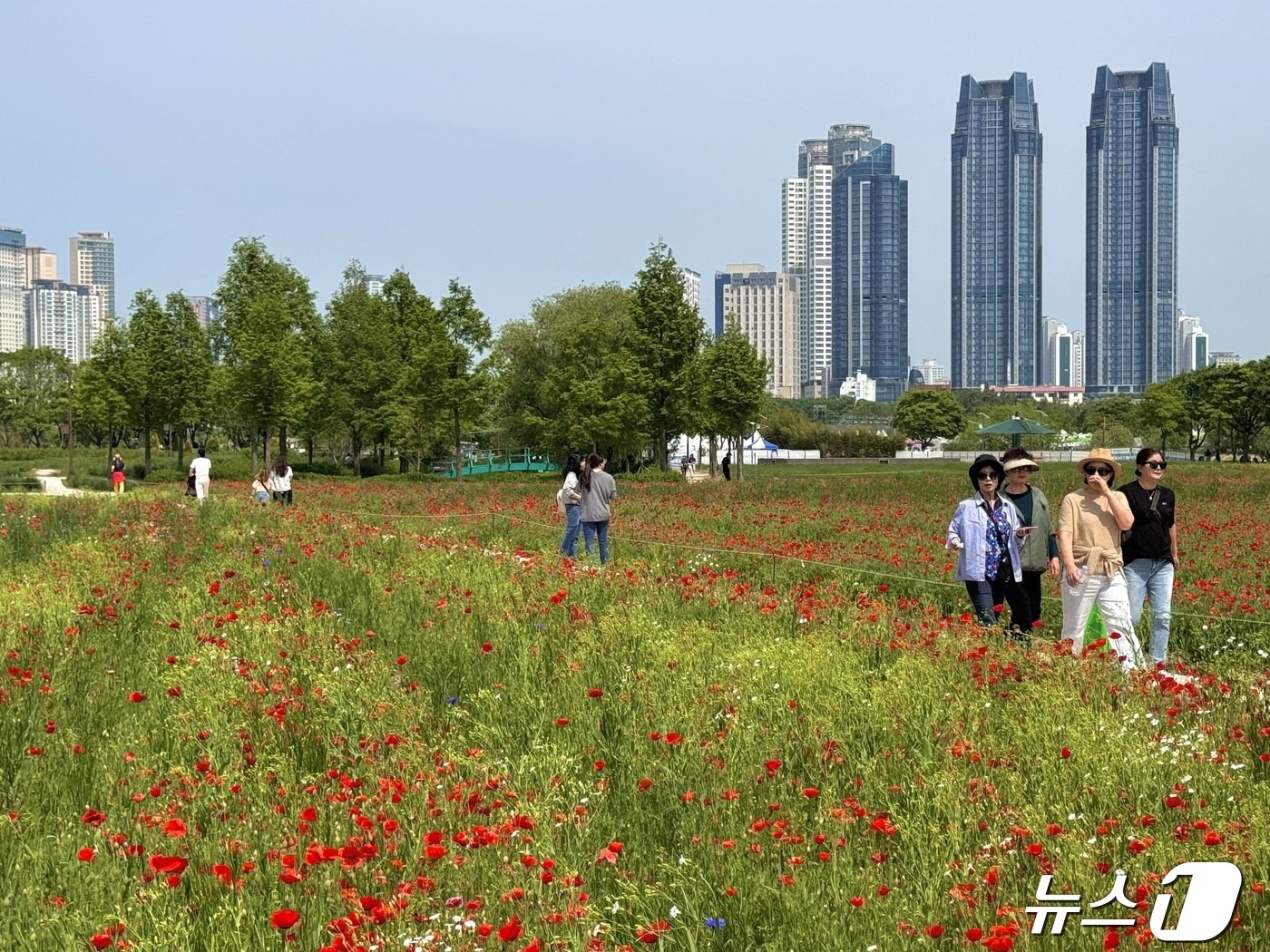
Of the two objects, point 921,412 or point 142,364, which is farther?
point 921,412

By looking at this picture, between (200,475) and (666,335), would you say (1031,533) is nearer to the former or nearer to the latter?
(200,475)

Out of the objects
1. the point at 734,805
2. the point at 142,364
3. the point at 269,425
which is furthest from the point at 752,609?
the point at 142,364

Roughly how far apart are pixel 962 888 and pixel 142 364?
5607 centimetres

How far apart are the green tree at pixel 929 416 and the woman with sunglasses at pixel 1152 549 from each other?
426 feet

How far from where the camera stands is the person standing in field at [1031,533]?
9820 millimetres

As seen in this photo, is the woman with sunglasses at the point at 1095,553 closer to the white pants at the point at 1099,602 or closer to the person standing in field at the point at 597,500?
the white pants at the point at 1099,602

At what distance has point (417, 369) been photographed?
49.9m

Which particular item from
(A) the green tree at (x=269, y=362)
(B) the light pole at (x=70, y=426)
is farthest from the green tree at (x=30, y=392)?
(A) the green tree at (x=269, y=362)

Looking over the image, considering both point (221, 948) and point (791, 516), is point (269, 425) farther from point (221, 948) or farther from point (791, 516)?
point (221, 948)

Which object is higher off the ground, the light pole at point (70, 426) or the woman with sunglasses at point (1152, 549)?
the light pole at point (70, 426)

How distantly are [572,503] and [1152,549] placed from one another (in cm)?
789

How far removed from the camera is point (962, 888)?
3.99 metres

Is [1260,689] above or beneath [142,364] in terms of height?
beneath

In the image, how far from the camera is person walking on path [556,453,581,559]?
617 inches
